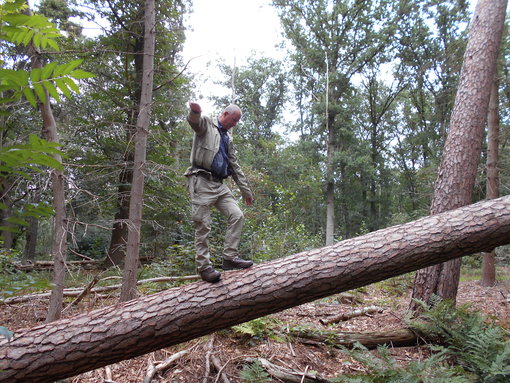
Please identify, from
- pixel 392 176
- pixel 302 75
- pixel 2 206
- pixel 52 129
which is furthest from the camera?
pixel 392 176

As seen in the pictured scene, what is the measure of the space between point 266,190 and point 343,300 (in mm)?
8653

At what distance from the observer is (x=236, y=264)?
3674 mm

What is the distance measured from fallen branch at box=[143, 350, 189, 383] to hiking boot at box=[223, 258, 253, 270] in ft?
4.25

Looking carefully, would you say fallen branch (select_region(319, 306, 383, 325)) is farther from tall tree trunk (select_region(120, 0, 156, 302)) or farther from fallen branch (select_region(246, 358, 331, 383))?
tall tree trunk (select_region(120, 0, 156, 302))

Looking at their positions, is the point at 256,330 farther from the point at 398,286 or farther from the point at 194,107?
the point at 398,286

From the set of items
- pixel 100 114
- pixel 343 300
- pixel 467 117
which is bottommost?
pixel 343 300

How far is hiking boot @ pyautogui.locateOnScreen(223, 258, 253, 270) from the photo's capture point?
11.8ft

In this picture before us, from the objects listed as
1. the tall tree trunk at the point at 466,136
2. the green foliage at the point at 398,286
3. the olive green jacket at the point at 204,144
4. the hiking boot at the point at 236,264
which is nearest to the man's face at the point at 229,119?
the olive green jacket at the point at 204,144

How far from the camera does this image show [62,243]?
162 inches

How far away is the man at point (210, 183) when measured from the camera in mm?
3576

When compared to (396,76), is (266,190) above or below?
below

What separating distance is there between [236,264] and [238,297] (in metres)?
0.59

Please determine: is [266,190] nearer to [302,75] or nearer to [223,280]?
[223,280]

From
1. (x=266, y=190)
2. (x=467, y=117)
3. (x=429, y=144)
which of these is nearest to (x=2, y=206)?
(x=467, y=117)
